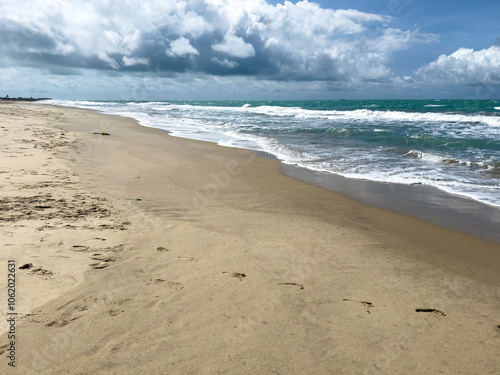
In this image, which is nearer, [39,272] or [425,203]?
[39,272]

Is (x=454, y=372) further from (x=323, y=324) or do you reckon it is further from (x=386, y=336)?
(x=323, y=324)

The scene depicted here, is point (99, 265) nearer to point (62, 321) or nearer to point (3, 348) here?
point (62, 321)

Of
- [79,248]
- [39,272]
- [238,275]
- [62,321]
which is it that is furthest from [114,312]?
[79,248]

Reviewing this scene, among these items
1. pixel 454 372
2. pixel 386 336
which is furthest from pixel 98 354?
pixel 454 372

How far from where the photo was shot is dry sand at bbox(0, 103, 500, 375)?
259cm

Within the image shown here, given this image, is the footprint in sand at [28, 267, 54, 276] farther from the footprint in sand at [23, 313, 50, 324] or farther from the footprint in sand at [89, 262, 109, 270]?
the footprint in sand at [23, 313, 50, 324]

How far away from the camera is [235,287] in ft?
11.6

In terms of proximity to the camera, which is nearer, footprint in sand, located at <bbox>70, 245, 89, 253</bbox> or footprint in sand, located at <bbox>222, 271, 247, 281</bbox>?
footprint in sand, located at <bbox>222, 271, 247, 281</bbox>

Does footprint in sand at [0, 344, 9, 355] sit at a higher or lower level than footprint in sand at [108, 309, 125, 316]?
higher

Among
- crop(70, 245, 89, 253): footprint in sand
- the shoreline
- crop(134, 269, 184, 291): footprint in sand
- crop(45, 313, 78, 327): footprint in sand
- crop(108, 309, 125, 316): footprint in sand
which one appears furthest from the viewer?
the shoreline

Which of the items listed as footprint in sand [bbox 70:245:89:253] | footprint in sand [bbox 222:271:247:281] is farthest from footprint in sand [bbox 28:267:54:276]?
footprint in sand [bbox 222:271:247:281]

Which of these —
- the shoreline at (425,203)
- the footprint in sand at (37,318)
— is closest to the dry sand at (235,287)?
the footprint in sand at (37,318)

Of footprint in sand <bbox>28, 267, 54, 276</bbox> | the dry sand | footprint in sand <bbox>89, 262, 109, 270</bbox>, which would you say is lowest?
the dry sand

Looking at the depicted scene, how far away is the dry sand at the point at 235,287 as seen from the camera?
2.59 meters
